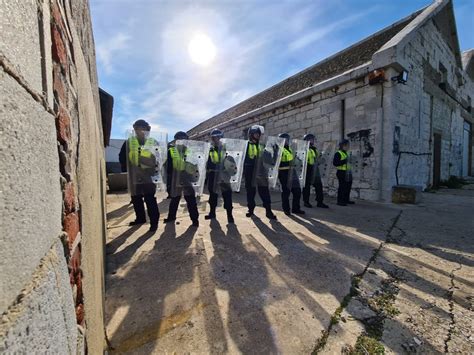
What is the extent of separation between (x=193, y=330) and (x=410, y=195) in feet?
21.7

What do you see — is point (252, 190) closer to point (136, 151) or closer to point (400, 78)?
point (136, 151)

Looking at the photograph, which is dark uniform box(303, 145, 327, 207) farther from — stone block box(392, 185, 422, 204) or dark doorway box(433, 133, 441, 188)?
dark doorway box(433, 133, 441, 188)

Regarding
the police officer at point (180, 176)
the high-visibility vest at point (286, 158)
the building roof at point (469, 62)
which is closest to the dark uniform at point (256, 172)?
the high-visibility vest at point (286, 158)

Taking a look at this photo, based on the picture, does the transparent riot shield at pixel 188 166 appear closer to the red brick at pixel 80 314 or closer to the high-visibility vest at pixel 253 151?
the high-visibility vest at pixel 253 151

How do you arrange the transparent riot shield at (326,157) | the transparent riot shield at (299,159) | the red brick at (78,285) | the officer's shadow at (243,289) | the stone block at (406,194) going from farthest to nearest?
the transparent riot shield at (326,157) < the stone block at (406,194) < the transparent riot shield at (299,159) < the officer's shadow at (243,289) < the red brick at (78,285)

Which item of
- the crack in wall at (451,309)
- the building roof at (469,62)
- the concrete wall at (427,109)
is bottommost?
the crack in wall at (451,309)

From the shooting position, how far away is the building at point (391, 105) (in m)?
6.68

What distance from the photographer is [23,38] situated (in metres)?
0.54

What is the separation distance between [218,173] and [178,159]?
0.85 meters

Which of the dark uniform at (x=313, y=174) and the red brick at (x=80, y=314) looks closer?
the red brick at (x=80, y=314)

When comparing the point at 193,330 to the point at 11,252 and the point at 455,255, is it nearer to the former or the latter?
the point at 11,252

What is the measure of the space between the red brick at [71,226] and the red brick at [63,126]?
282 millimetres

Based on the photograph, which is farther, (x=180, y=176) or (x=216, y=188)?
(x=216, y=188)

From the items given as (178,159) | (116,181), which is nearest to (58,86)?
(178,159)
